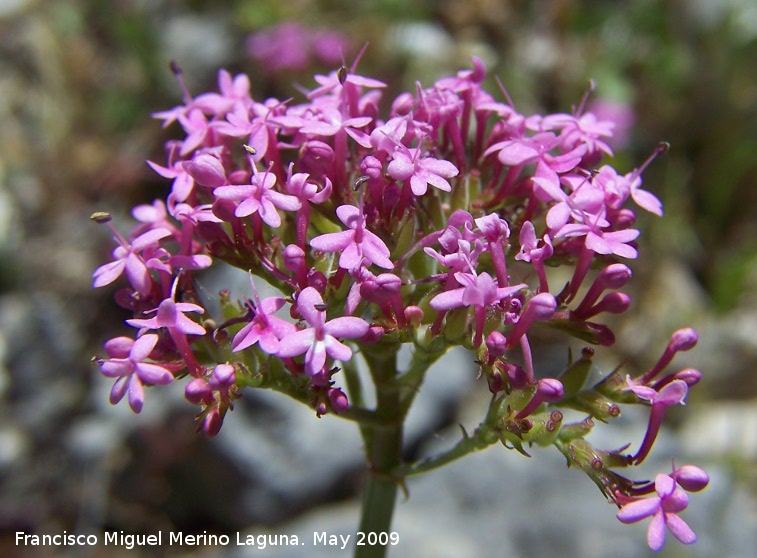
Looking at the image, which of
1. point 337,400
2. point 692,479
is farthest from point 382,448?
point 692,479

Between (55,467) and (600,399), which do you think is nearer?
(600,399)

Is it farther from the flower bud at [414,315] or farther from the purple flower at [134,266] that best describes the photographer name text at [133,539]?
the flower bud at [414,315]

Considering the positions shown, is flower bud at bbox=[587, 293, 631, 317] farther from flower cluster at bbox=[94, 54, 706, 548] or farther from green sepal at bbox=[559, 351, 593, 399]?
green sepal at bbox=[559, 351, 593, 399]

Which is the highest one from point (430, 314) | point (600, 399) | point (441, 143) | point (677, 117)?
point (441, 143)

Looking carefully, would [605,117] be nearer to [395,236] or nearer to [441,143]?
[441,143]

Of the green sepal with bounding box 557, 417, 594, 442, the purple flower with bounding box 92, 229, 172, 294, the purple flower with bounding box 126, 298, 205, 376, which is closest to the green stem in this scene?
the green sepal with bounding box 557, 417, 594, 442

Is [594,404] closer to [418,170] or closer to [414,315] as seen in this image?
[414,315]

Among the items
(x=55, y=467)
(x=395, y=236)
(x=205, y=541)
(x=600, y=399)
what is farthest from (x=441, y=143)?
(x=55, y=467)
